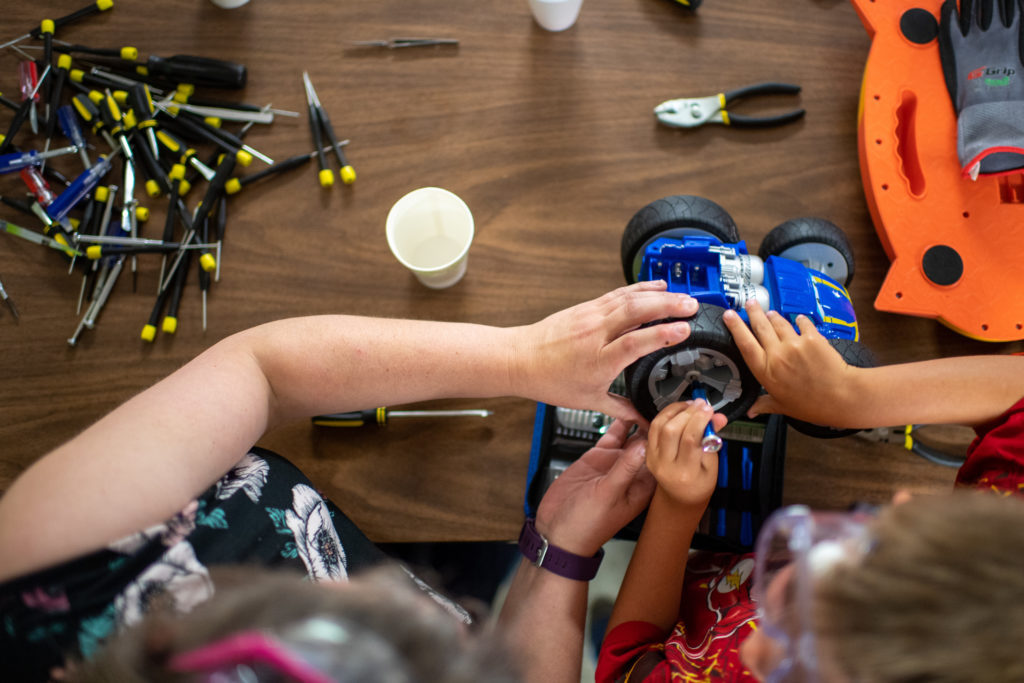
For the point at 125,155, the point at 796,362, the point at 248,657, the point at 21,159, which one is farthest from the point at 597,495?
the point at 21,159

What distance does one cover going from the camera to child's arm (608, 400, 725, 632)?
705 millimetres

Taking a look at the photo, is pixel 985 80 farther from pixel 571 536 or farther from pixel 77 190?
pixel 77 190

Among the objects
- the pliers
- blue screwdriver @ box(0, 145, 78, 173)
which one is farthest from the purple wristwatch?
blue screwdriver @ box(0, 145, 78, 173)

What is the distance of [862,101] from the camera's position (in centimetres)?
93

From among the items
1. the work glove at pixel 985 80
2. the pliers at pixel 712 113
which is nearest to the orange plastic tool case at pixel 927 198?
the work glove at pixel 985 80

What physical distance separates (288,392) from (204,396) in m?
0.11

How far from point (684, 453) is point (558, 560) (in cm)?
21

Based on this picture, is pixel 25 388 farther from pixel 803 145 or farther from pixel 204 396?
pixel 803 145

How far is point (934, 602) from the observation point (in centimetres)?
37

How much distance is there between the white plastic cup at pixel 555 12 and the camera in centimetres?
93

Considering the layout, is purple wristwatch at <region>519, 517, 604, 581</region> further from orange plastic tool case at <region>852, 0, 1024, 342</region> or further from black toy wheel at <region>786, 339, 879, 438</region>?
orange plastic tool case at <region>852, 0, 1024, 342</region>

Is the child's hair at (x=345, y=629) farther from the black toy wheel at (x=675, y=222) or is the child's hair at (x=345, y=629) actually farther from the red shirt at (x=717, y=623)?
the black toy wheel at (x=675, y=222)

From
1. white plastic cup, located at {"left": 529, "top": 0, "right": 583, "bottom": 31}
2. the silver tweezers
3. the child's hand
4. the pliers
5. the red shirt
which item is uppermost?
white plastic cup, located at {"left": 529, "top": 0, "right": 583, "bottom": 31}

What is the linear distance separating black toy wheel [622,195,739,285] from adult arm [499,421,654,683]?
25cm
